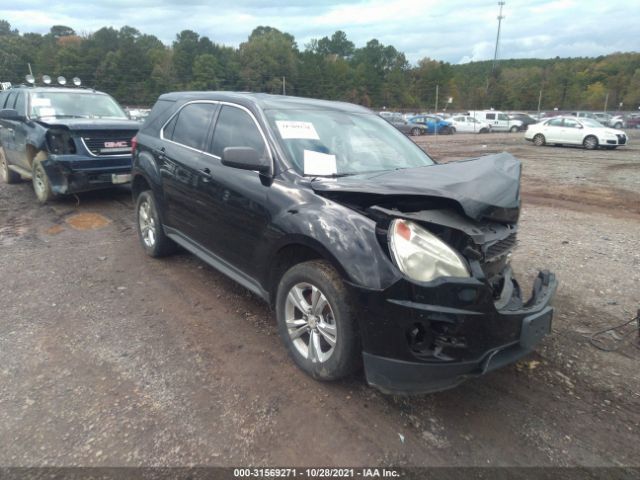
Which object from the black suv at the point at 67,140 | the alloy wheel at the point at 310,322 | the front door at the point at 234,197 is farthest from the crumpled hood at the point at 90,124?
the alloy wheel at the point at 310,322

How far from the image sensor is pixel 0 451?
2297mm

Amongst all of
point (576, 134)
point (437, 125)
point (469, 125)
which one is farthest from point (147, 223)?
point (469, 125)

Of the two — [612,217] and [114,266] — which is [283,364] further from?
[612,217]

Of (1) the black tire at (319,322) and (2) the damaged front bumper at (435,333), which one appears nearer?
(2) the damaged front bumper at (435,333)

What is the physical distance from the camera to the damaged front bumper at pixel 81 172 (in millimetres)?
6812

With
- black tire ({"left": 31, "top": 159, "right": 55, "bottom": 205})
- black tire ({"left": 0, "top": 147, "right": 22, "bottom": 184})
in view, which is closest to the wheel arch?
black tire ({"left": 31, "top": 159, "right": 55, "bottom": 205})

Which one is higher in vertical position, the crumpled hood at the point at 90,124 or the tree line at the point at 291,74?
the tree line at the point at 291,74

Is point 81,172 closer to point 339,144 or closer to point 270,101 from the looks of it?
point 270,101

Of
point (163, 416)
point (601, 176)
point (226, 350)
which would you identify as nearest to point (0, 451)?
point (163, 416)

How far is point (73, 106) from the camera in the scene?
8.05 metres

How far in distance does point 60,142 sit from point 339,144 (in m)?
5.56

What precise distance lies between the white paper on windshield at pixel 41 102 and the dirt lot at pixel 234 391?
430cm

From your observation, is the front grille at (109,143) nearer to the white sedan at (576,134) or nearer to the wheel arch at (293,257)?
Result: the wheel arch at (293,257)

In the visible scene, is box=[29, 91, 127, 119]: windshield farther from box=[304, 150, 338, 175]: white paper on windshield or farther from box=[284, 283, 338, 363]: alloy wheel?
box=[284, 283, 338, 363]: alloy wheel
